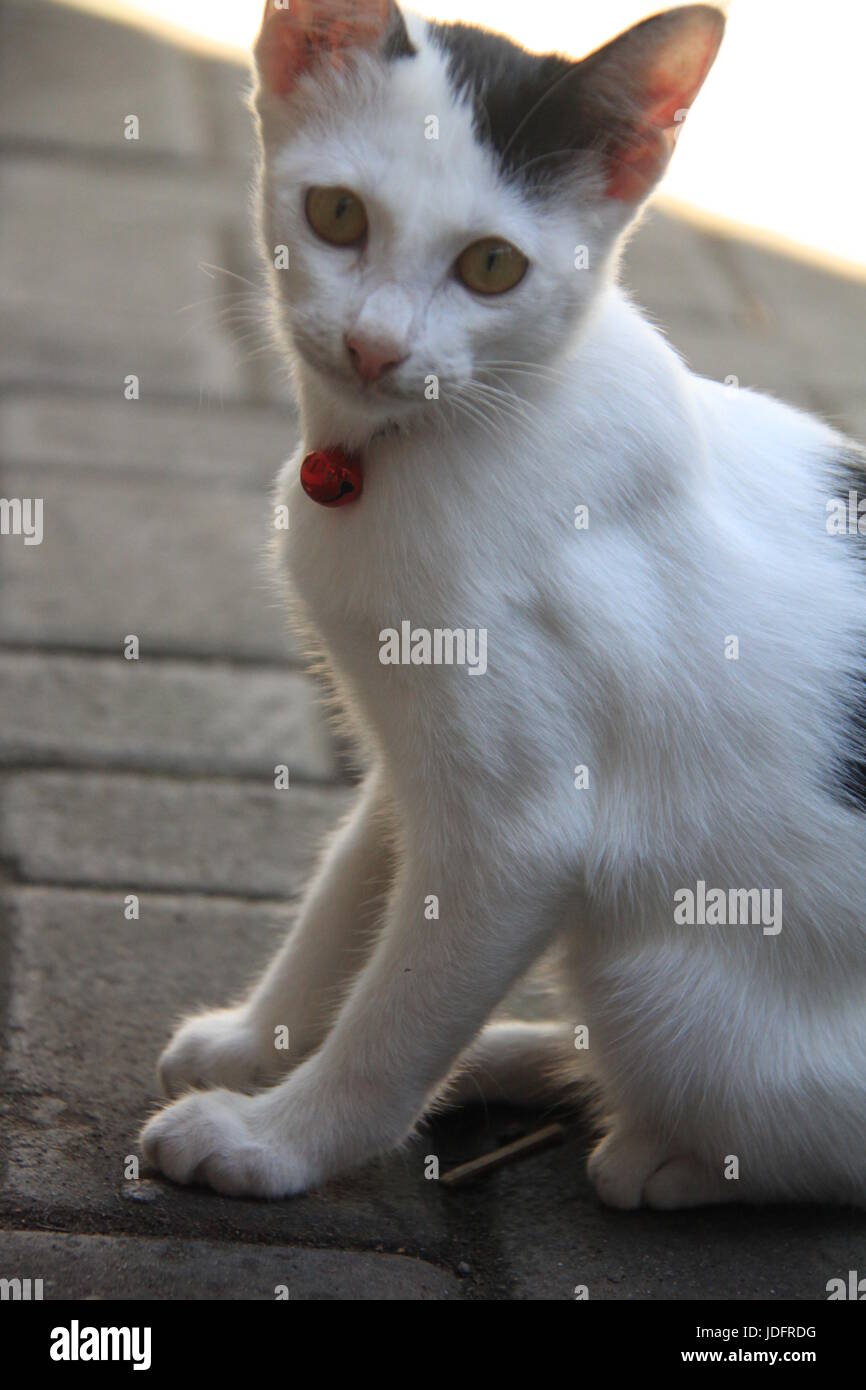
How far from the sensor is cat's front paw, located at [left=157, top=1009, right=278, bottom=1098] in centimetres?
196

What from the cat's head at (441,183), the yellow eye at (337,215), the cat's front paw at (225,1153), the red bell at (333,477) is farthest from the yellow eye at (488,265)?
the cat's front paw at (225,1153)

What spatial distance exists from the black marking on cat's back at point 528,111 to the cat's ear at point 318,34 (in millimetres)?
72

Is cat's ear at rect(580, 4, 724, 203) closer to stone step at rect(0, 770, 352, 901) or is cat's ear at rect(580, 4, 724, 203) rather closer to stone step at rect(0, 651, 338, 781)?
stone step at rect(0, 770, 352, 901)

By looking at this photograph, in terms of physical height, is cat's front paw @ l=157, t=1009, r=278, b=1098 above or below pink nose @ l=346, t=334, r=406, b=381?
below

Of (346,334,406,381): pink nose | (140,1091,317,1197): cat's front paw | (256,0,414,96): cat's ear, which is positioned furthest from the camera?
(140,1091,317,1197): cat's front paw

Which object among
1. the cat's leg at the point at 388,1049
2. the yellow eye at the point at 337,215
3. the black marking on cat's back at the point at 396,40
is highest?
the black marking on cat's back at the point at 396,40

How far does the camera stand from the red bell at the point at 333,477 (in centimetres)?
169

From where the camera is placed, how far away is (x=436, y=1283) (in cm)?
171

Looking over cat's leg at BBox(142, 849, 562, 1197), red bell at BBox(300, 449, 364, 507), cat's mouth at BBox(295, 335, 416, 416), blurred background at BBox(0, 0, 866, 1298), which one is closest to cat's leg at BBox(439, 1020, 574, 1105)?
blurred background at BBox(0, 0, 866, 1298)

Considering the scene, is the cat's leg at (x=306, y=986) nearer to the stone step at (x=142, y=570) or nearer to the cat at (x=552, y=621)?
the cat at (x=552, y=621)

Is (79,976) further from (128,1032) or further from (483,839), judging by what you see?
(483,839)

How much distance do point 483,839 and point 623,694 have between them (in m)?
0.22

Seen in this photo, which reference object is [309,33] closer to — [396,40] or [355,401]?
[396,40]

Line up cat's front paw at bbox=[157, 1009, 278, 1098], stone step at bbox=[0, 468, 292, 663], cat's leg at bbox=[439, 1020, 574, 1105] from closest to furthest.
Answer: cat's front paw at bbox=[157, 1009, 278, 1098] < cat's leg at bbox=[439, 1020, 574, 1105] < stone step at bbox=[0, 468, 292, 663]
